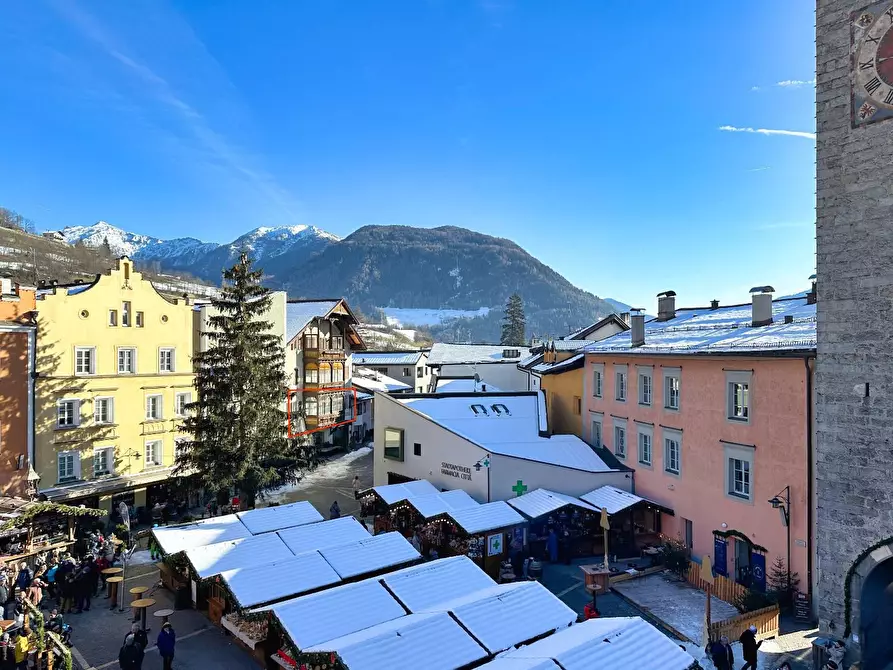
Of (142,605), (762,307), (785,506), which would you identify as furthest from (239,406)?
(762,307)

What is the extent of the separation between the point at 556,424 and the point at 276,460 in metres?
16.5

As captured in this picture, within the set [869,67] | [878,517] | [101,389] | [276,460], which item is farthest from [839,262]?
[101,389]

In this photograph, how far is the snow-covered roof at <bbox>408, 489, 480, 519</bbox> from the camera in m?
23.9

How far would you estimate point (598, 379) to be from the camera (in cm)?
3055

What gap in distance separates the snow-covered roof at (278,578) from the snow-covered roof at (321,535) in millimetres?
1357

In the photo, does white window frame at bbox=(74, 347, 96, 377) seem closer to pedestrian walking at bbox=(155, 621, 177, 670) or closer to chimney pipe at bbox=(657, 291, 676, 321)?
pedestrian walking at bbox=(155, 621, 177, 670)

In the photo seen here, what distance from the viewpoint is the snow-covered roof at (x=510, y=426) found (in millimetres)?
28359

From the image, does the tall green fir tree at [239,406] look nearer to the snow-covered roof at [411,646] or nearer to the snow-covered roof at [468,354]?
the snow-covered roof at [411,646]

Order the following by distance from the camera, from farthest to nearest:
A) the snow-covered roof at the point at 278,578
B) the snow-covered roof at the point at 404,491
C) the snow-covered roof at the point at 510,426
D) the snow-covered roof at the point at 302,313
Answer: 1. the snow-covered roof at the point at 302,313
2. the snow-covered roof at the point at 510,426
3. the snow-covered roof at the point at 404,491
4. the snow-covered roof at the point at 278,578

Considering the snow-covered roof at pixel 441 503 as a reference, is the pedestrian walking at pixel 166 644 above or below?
below

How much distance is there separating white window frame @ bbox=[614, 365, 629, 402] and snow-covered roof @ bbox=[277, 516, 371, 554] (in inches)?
566

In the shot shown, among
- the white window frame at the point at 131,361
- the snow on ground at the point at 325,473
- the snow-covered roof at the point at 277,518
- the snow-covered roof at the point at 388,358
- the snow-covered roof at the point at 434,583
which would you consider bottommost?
the snow on ground at the point at 325,473

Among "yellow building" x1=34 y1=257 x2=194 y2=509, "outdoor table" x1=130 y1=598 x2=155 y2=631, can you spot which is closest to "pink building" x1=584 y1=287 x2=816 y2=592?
"outdoor table" x1=130 y1=598 x2=155 y2=631

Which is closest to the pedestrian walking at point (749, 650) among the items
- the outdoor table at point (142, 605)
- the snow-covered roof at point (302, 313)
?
the outdoor table at point (142, 605)
